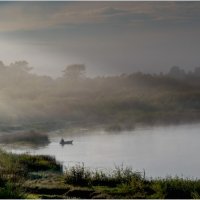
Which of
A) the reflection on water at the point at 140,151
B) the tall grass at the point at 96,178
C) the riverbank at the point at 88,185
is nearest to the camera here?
the riverbank at the point at 88,185

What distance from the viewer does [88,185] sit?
18.4 m

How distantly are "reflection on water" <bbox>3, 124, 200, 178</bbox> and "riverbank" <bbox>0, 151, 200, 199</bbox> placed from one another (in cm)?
473

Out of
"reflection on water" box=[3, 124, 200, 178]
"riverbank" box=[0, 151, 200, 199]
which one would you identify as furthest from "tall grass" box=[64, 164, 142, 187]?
"reflection on water" box=[3, 124, 200, 178]

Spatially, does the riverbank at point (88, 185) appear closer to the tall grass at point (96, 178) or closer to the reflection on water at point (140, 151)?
the tall grass at point (96, 178)

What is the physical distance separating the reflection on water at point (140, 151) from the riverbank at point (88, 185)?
473cm

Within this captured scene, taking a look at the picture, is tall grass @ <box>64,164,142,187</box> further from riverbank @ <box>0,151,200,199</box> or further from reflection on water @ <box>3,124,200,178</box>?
reflection on water @ <box>3,124,200,178</box>

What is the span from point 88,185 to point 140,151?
1716 centimetres

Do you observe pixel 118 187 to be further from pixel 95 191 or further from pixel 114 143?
pixel 114 143

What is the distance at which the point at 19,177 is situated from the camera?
1905 centimetres

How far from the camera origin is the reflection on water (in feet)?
89.5

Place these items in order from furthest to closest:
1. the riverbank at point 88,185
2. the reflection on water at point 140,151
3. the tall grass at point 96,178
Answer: the reflection on water at point 140,151 < the tall grass at point 96,178 < the riverbank at point 88,185

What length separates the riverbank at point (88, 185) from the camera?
16469mm

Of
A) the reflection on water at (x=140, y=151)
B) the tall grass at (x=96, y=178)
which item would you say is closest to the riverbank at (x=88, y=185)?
the tall grass at (x=96, y=178)

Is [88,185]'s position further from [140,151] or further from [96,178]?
[140,151]
